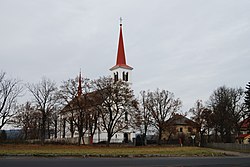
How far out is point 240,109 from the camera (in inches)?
2379

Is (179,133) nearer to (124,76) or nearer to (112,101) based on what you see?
(124,76)

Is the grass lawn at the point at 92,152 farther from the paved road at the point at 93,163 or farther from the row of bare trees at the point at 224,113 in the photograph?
the row of bare trees at the point at 224,113

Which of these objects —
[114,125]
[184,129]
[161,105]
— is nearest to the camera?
[114,125]

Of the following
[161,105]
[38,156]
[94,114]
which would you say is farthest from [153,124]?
[38,156]

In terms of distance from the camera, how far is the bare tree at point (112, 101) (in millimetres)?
57159

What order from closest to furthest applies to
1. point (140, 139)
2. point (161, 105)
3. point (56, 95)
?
point (56, 95), point (140, 139), point (161, 105)

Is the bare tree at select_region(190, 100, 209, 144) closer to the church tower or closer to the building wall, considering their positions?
the building wall

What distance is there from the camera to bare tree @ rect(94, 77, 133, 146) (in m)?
57.2

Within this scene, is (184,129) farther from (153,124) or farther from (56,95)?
(56,95)

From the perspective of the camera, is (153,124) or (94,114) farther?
(153,124)

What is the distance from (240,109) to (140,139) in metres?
21.3

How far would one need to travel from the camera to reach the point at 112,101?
57.7 metres

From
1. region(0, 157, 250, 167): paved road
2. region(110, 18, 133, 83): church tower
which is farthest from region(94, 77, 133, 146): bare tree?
region(0, 157, 250, 167): paved road

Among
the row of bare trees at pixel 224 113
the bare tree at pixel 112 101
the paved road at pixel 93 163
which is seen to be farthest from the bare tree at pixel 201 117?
the paved road at pixel 93 163
